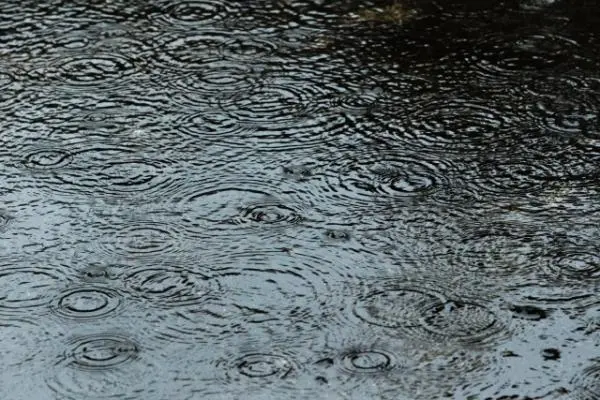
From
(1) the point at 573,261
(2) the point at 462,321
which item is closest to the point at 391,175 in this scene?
(1) the point at 573,261

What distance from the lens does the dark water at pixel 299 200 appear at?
11.7ft

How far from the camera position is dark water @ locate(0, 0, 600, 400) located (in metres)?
3.57

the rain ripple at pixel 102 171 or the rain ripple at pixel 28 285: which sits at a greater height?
the rain ripple at pixel 102 171

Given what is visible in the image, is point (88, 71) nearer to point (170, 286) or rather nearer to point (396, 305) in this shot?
point (170, 286)

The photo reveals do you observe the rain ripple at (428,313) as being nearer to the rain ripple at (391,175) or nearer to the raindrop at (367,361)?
the raindrop at (367,361)

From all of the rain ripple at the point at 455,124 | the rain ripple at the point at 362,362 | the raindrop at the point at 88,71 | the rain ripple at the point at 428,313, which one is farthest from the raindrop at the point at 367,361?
the raindrop at the point at 88,71

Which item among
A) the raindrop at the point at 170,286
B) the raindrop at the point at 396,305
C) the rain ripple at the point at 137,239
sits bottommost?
the raindrop at the point at 170,286

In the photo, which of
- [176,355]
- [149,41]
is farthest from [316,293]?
[149,41]

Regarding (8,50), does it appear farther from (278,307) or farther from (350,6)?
(278,307)

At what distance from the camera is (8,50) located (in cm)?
555

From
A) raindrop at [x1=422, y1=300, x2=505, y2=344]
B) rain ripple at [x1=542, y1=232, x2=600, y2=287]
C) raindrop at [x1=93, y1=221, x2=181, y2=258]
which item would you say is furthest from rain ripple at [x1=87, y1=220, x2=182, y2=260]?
rain ripple at [x1=542, y1=232, x2=600, y2=287]

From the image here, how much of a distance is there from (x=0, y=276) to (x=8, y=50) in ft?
6.06

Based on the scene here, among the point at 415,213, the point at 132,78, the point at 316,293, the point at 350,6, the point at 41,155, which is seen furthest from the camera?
the point at 350,6

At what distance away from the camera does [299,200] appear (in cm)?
437
